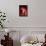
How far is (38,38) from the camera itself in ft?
12.9

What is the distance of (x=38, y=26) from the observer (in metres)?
4.05

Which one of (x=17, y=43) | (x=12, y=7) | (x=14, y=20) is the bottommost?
(x=17, y=43)

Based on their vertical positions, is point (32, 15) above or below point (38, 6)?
below

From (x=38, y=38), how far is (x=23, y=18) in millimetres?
685

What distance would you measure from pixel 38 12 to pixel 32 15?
0.62 ft

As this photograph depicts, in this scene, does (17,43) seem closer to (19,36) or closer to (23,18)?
(19,36)

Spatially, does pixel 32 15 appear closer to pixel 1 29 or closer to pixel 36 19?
pixel 36 19

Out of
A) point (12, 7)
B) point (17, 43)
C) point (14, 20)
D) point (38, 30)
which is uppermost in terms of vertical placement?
point (12, 7)

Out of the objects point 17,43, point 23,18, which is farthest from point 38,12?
point 17,43

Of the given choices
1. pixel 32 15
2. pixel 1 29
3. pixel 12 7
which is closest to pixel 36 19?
pixel 32 15

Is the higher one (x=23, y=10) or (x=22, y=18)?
(x=23, y=10)

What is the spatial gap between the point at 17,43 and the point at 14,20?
653 mm

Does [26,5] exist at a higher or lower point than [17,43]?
higher

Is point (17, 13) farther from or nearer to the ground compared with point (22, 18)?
farther from the ground
